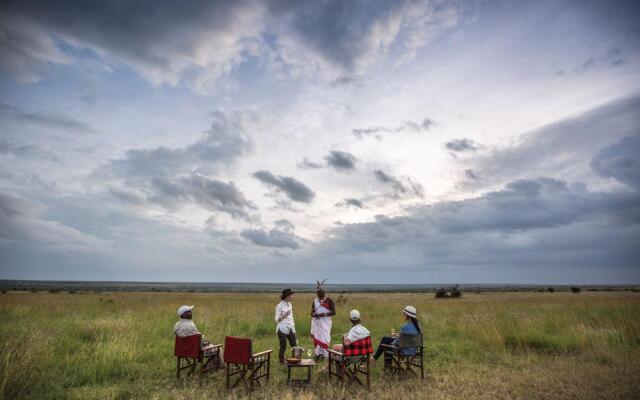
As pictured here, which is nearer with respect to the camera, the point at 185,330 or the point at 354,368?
the point at 354,368

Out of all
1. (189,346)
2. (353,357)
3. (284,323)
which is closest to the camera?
(353,357)

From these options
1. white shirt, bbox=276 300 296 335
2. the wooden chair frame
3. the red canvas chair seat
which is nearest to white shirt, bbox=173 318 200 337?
the red canvas chair seat

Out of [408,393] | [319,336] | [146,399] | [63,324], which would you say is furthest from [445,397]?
[63,324]

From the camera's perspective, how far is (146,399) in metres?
7.34

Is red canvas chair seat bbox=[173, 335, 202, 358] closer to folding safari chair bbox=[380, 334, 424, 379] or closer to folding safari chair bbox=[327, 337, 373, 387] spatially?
folding safari chair bbox=[327, 337, 373, 387]

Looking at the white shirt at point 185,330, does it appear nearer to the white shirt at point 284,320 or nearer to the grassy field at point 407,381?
the grassy field at point 407,381

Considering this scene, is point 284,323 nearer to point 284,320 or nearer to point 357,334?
point 284,320

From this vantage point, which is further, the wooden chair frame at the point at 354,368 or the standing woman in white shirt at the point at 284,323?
the standing woman in white shirt at the point at 284,323

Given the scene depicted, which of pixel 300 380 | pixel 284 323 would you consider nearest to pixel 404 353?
pixel 300 380

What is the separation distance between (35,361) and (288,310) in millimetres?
6208

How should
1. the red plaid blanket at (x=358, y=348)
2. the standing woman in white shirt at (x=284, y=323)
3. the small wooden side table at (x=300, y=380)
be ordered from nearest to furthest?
the small wooden side table at (x=300, y=380) < the red plaid blanket at (x=358, y=348) < the standing woman in white shirt at (x=284, y=323)

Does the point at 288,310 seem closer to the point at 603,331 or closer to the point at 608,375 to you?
the point at 608,375

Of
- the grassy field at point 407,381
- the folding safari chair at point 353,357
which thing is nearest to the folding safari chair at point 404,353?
the grassy field at point 407,381

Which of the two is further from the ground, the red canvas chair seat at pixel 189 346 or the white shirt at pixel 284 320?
the white shirt at pixel 284 320
